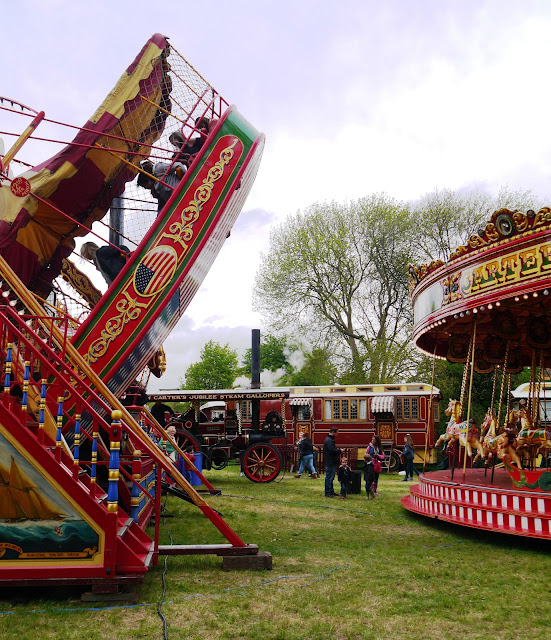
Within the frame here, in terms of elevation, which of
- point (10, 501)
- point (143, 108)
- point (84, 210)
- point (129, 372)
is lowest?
point (10, 501)

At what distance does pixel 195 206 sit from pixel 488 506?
545cm

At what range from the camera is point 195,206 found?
7.13m

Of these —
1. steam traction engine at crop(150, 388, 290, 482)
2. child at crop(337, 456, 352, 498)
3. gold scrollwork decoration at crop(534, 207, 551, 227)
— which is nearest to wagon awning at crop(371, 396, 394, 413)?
steam traction engine at crop(150, 388, 290, 482)

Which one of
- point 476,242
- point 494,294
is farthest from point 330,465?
point 476,242

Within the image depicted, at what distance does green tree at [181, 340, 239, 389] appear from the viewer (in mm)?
47125

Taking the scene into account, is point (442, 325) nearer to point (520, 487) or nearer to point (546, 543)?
point (520, 487)

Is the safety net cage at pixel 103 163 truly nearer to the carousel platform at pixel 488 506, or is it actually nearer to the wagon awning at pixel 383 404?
the carousel platform at pixel 488 506

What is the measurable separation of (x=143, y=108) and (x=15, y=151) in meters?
1.76

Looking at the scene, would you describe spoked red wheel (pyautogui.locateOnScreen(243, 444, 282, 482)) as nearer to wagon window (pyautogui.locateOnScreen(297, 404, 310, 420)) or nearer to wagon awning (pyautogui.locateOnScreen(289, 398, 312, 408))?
wagon awning (pyautogui.locateOnScreen(289, 398, 312, 408))

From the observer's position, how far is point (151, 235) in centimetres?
702

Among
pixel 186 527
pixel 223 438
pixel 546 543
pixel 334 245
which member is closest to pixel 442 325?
pixel 546 543

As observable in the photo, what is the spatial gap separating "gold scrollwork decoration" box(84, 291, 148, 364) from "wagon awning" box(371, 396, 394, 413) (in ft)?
46.4

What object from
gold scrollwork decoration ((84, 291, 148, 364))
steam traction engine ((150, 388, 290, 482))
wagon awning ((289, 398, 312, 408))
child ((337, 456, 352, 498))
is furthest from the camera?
wagon awning ((289, 398, 312, 408))

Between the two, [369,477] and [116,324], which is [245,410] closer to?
[369,477]
